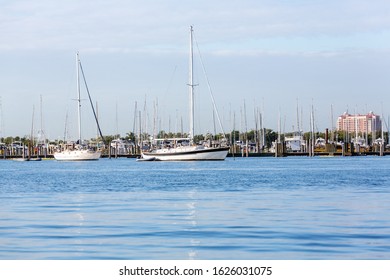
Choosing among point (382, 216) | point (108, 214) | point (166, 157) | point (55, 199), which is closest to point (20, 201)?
point (55, 199)

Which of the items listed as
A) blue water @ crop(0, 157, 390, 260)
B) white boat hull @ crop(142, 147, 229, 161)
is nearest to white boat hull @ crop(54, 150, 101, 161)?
white boat hull @ crop(142, 147, 229, 161)

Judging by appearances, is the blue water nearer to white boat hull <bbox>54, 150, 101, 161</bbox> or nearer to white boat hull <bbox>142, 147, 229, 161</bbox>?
white boat hull <bbox>142, 147, 229, 161</bbox>

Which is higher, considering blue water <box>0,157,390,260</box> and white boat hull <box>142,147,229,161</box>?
white boat hull <box>142,147,229,161</box>

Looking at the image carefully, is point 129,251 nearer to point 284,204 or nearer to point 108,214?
point 108,214

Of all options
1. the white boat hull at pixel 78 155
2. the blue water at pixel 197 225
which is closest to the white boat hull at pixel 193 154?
the white boat hull at pixel 78 155

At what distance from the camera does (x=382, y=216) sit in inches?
1355

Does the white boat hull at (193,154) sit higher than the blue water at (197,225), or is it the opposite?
the white boat hull at (193,154)

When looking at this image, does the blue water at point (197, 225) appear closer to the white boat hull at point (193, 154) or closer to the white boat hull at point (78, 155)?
the white boat hull at point (193, 154)

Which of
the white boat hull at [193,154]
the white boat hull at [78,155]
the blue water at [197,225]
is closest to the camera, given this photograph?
the blue water at [197,225]

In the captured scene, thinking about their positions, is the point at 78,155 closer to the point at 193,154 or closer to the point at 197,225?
the point at 193,154

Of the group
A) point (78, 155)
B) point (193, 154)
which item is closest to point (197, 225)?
point (193, 154)

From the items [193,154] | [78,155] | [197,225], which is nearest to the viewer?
[197,225]

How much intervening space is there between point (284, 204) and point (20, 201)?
39.0ft

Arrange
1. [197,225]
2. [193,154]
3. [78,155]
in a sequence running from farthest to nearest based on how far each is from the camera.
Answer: [78,155]
[193,154]
[197,225]
